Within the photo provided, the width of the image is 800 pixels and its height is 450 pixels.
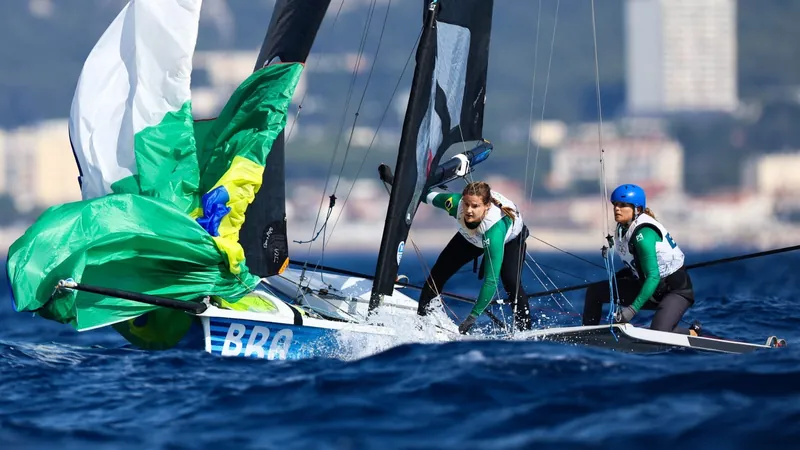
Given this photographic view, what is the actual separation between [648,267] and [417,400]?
203 centimetres

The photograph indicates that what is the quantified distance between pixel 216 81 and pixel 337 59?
1436cm

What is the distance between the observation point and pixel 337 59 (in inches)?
5285

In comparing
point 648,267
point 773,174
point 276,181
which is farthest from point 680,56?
point 648,267

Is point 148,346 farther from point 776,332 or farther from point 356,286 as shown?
point 776,332

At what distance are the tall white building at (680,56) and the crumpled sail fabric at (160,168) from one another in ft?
335

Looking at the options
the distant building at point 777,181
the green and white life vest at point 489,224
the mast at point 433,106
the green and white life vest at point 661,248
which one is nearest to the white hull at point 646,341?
the green and white life vest at point 661,248

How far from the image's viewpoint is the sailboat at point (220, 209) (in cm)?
611

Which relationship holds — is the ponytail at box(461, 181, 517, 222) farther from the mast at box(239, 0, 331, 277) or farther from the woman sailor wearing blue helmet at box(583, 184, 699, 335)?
the mast at box(239, 0, 331, 277)

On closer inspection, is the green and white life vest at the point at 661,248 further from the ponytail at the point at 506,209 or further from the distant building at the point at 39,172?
the distant building at the point at 39,172

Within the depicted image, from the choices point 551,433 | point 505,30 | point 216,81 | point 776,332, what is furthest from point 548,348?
point 505,30

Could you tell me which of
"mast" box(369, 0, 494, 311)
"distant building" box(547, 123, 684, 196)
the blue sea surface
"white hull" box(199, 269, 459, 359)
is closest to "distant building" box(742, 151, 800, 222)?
"distant building" box(547, 123, 684, 196)

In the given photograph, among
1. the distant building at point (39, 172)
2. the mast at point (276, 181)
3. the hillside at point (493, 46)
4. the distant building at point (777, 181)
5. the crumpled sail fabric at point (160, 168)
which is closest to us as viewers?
the crumpled sail fabric at point (160, 168)

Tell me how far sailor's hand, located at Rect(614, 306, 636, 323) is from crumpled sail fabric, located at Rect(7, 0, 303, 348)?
81.2 inches

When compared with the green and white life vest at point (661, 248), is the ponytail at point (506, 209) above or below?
above
